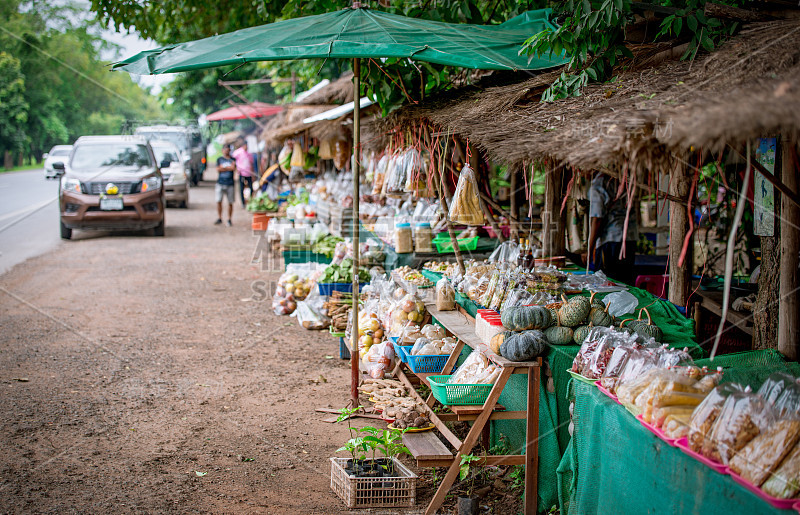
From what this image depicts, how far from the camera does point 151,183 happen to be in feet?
48.4

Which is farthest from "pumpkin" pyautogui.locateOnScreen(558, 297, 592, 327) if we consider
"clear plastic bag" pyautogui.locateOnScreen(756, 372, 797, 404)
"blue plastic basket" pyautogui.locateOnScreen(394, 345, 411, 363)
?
"blue plastic basket" pyautogui.locateOnScreen(394, 345, 411, 363)

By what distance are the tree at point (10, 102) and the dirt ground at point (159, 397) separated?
106 ft

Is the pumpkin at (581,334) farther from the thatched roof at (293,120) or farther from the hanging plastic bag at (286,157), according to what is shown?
the hanging plastic bag at (286,157)

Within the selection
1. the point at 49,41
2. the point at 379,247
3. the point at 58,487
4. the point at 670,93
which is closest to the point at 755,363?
the point at 670,93

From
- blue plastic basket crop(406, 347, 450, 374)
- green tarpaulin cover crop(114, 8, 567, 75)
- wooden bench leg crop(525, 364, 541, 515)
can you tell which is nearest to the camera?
wooden bench leg crop(525, 364, 541, 515)

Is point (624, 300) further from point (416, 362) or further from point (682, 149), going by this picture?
point (682, 149)

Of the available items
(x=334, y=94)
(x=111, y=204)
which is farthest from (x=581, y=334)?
(x=111, y=204)

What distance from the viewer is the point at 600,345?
11.9 ft

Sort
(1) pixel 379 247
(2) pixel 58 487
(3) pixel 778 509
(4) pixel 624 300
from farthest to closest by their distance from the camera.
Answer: (1) pixel 379 247 → (4) pixel 624 300 → (2) pixel 58 487 → (3) pixel 778 509

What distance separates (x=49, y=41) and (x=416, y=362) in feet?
171

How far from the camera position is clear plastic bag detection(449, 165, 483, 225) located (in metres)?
5.58

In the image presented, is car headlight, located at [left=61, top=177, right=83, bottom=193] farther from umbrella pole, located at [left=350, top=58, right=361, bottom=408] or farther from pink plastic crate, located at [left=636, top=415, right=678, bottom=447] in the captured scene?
pink plastic crate, located at [left=636, top=415, right=678, bottom=447]

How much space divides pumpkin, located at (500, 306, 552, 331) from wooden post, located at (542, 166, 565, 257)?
2538mm

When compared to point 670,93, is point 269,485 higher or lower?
lower
